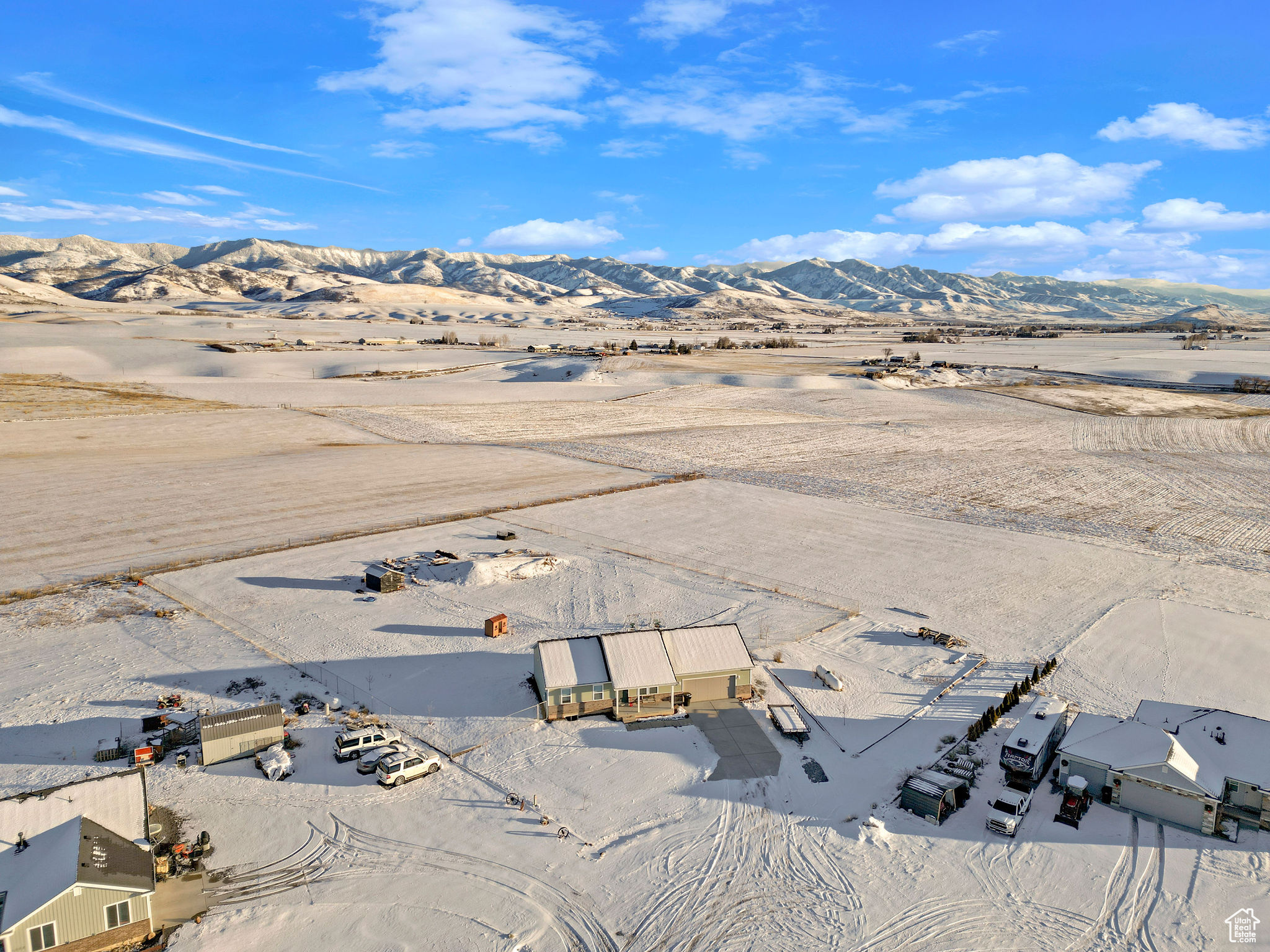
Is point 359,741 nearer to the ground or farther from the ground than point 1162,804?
farther from the ground

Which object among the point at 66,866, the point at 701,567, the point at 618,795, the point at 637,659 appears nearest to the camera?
the point at 66,866

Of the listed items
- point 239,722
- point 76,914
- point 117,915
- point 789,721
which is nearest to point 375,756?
point 239,722

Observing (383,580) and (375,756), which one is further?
(383,580)

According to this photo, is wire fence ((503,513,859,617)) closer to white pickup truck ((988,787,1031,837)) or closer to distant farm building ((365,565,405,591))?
distant farm building ((365,565,405,591))

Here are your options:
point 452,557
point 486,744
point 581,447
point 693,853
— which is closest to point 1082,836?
point 693,853

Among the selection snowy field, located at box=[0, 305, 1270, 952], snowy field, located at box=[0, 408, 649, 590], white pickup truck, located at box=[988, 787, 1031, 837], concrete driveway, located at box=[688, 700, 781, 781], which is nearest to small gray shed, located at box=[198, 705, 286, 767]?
snowy field, located at box=[0, 305, 1270, 952]

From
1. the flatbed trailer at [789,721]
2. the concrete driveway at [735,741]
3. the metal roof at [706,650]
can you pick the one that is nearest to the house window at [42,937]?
the concrete driveway at [735,741]

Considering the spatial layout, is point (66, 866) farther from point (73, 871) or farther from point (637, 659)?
point (637, 659)
